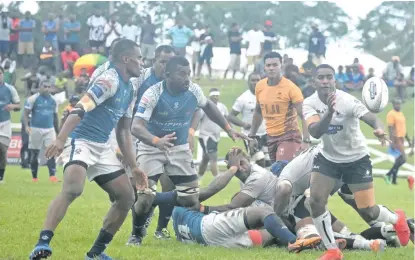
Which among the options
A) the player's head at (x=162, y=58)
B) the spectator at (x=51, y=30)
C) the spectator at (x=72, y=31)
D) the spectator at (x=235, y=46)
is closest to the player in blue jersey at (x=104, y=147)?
the player's head at (x=162, y=58)

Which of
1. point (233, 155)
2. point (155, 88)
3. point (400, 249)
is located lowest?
point (400, 249)

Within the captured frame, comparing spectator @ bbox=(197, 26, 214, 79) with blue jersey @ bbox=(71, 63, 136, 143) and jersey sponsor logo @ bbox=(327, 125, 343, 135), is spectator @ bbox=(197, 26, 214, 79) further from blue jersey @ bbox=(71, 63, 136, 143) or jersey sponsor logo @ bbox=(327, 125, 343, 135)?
blue jersey @ bbox=(71, 63, 136, 143)

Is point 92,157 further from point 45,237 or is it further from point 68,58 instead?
point 68,58

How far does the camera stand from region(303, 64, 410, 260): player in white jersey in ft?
35.1

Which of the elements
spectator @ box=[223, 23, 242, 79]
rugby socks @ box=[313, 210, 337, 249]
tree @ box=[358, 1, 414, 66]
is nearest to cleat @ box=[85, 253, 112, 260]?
rugby socks @ box=[313, 210, 337, 249]

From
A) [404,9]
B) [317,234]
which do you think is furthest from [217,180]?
[404,9]

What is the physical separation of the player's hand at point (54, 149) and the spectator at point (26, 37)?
2697 centimetres

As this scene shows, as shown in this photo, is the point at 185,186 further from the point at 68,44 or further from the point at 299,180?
the point at 68,44

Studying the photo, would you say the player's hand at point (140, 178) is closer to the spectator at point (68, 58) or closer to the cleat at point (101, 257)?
the cleat at point (101, 257)

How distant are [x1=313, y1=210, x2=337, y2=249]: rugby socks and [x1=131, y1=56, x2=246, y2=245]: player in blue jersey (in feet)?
5.93

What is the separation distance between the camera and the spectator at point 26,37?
35.1 m

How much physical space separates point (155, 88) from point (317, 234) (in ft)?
8.96

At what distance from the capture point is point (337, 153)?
11.0 meters

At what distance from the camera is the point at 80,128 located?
9852 mm
